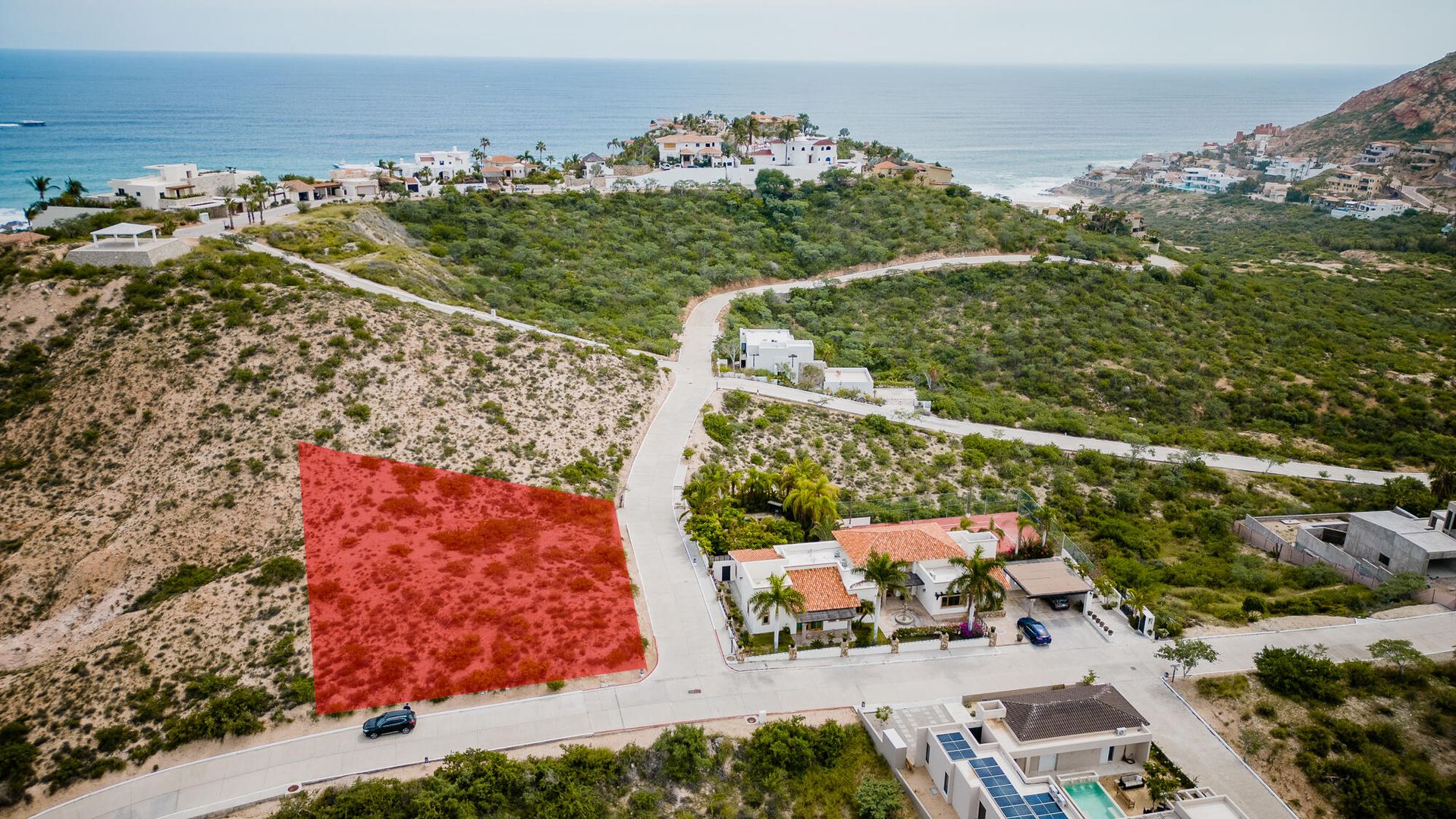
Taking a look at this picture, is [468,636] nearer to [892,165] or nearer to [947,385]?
[947,385]

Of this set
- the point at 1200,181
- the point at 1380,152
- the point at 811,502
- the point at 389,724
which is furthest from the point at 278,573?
the point at 1380,152

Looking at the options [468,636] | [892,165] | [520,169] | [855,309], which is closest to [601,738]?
[468,636]

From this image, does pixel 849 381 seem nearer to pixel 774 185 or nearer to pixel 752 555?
pixel 752 555

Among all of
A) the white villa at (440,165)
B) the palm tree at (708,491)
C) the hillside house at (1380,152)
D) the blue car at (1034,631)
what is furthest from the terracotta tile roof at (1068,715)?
the hillside house at (1380,152)

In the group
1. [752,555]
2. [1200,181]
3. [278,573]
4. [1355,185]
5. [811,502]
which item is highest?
[1355,185]

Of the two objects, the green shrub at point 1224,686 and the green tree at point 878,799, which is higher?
the green shrub at point 1224,686

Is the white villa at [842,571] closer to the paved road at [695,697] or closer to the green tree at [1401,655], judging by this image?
the paved road at [695,697]
